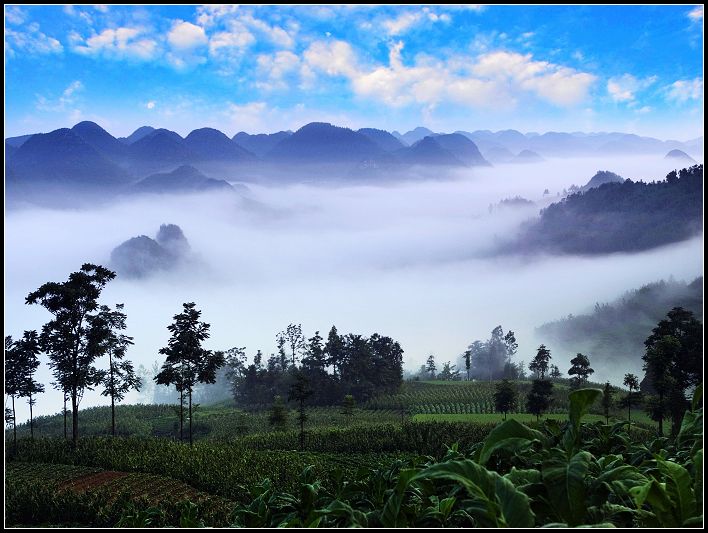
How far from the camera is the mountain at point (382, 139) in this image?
163 m

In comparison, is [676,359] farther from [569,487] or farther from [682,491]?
[569,487]

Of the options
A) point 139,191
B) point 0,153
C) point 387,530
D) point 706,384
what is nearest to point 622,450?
point 706,384

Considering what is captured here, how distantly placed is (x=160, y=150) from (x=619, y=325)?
523ft

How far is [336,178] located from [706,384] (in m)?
144

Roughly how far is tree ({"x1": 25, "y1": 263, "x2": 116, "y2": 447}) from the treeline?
36053 mm

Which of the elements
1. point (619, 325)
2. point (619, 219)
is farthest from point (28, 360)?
point (619, 219)

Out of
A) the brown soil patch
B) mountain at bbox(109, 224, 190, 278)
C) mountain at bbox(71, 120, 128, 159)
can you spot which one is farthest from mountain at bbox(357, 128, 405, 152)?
the brown soil patch

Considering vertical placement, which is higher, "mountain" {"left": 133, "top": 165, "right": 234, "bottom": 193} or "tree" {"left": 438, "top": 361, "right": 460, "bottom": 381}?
"mountain" {"left": 133, "top": 165, "right": 234, "bottom": 193}

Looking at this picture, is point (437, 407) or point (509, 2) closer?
point (509, 2)

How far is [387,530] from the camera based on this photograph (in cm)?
177

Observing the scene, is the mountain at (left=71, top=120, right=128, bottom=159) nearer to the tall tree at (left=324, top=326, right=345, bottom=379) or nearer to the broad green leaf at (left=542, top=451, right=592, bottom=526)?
the tall tree at (left=324, top=326, right=345, bottom=379)

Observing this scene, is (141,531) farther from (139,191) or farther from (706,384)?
(139,191)

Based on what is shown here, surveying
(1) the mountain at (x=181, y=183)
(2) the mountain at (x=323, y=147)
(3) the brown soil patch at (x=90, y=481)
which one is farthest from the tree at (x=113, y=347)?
(1) the mountain at (x=181, y=183)

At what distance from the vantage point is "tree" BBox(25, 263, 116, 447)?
22.5 m
